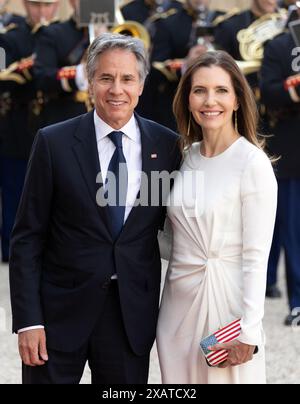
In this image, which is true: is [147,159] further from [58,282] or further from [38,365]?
[38,365]

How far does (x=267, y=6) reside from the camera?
239 inches

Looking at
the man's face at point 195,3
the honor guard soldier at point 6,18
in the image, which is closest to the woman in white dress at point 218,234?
the man's face at point 195,3

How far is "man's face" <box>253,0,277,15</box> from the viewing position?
607 cm

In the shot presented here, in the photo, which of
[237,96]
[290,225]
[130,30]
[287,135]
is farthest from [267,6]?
[237,96]

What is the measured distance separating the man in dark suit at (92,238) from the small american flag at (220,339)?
0.21 m

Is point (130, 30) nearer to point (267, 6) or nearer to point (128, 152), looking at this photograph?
point (267, 6)

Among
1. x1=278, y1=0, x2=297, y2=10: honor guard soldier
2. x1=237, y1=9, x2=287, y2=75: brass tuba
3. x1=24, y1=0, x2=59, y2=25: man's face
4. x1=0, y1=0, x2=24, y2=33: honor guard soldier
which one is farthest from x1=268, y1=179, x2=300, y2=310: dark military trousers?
x1=0, y1=0, x2=24, y2=33: honor guard soldier

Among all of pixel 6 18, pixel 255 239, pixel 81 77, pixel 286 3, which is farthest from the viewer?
pixel 6 18

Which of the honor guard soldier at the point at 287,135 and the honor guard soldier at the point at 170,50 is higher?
the honor guard soldier at the point at 170,50

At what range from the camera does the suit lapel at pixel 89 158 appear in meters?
2.75

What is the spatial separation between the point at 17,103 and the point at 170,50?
1102 millimetres

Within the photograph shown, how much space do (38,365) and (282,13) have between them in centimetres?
378

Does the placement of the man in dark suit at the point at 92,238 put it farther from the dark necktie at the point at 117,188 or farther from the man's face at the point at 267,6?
the man's face at the point at 267,6

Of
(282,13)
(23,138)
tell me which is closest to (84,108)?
(23,138)
